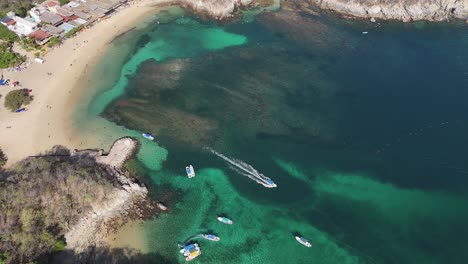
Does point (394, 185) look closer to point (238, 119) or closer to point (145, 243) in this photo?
point (238, 119)

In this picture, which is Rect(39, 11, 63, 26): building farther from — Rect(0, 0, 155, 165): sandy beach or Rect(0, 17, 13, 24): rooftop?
Rect(0, 17, 13, 24): rooftop

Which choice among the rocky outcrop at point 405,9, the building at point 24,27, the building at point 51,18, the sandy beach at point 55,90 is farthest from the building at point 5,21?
the rocky outcrop at point 405,9

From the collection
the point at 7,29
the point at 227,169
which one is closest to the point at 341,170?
the point at 227,169

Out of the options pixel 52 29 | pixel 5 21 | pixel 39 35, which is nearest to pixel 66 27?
pixel 52 29

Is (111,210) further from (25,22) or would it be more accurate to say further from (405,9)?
(405,9)

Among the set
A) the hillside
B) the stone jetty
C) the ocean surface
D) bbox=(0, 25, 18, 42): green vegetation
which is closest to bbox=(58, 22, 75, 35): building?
bbox=(0, 25, 18, 42): green vegetation
